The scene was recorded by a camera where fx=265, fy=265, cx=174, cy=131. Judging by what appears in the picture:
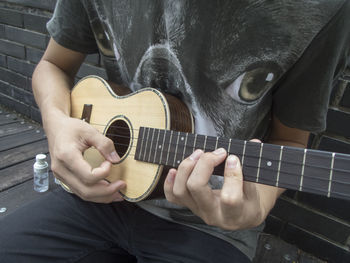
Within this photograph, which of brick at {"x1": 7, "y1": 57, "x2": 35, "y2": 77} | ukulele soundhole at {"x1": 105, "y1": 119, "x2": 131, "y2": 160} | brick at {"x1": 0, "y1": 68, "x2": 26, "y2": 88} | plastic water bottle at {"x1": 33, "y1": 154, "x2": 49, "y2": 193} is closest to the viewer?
ukulele soundhole at {"x1": 105, "y1": 119, "x2": 131, "y2": 160}

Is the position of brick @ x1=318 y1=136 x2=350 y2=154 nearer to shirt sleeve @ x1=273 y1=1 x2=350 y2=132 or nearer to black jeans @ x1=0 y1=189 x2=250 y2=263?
shirt sleeve @ x1=273 y1=1 x2=350 y2=132

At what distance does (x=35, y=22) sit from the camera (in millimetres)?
1867

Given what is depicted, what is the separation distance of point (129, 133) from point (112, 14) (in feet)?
1.33

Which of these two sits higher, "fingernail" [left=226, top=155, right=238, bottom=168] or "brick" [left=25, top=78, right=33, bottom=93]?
"fingernail" [left=226, top=155, right=238, bottom=168]

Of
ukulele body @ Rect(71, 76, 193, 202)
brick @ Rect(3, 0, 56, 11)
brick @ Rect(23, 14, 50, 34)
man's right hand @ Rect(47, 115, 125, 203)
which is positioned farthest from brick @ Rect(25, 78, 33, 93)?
man's right hand @ Rect(47, 115, 125, 203)

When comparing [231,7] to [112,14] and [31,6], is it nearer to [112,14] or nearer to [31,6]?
[112,14]

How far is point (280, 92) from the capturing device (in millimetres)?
733

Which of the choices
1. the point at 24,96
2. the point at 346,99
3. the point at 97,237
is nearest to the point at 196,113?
the point at 97,237

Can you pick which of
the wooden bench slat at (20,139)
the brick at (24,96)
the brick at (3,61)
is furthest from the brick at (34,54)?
the wooden bench slat at (20,139)

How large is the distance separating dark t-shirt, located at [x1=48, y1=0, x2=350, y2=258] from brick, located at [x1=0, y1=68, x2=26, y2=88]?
1.55m

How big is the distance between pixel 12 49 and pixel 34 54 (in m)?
0.32

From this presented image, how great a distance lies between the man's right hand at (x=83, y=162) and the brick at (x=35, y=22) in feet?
4.34

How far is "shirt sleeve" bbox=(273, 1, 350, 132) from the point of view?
1.96 feet

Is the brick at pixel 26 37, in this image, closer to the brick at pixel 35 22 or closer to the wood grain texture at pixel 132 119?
the brick at pixel 35 22
